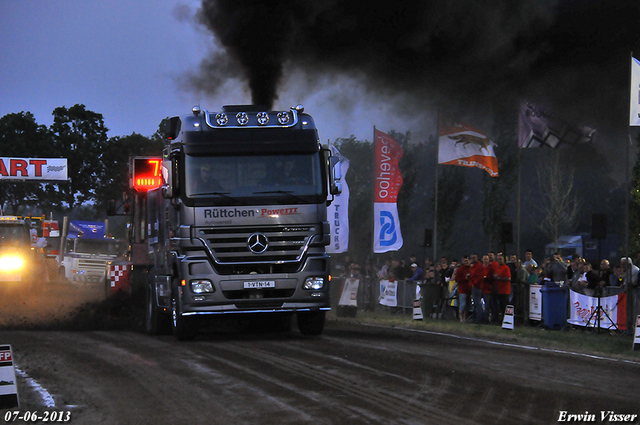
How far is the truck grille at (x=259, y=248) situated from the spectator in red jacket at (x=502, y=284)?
839 centimetres

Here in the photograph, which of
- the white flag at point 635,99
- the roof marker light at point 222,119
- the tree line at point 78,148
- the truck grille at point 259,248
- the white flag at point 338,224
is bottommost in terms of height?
the truck grille at point 259,248

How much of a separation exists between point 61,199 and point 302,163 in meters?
63.7

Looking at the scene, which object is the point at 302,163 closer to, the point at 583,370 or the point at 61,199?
the point at 583,370

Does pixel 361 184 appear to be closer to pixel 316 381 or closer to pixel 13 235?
pixel 13 235

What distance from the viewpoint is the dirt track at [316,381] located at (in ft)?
24.8

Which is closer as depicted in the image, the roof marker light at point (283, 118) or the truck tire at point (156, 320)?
the roof marker light at point (283, 118)

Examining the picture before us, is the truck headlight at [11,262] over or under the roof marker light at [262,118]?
under

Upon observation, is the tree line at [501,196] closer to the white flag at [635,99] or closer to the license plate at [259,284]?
the white flag at [635,99]

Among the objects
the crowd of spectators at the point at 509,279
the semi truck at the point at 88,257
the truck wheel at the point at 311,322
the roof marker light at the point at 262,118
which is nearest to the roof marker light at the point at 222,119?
the roof marker light at the point at 262,118

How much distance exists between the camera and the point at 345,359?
11.2m

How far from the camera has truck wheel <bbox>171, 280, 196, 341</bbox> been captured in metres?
13.8

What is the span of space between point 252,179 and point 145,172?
5.45 meters

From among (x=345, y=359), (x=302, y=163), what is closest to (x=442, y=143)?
(x=302, y=163)

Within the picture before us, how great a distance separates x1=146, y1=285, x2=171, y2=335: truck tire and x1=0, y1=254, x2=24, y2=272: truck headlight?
31.0 feet
